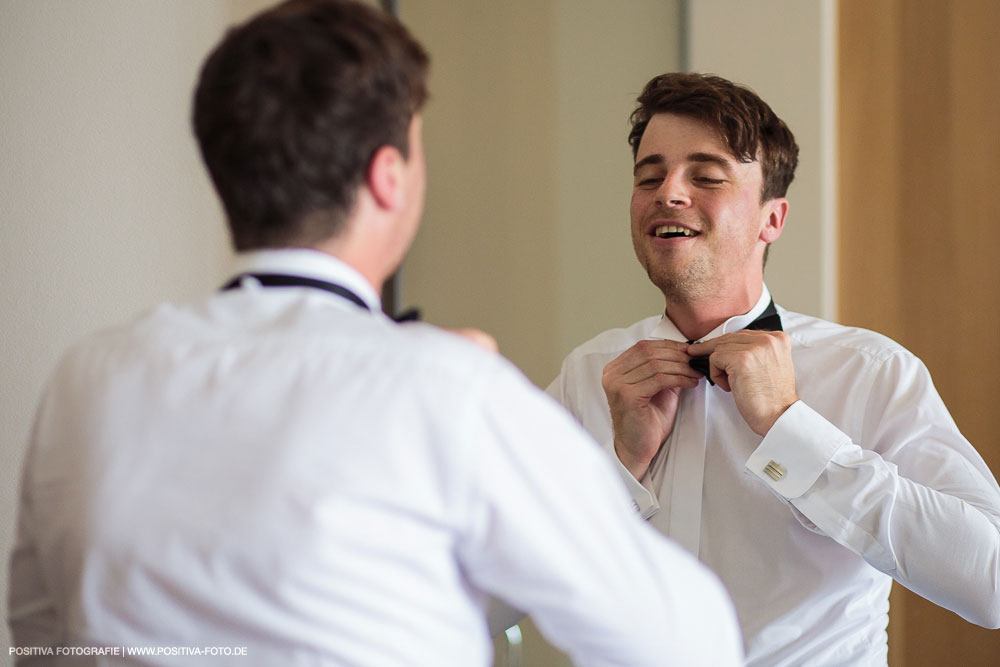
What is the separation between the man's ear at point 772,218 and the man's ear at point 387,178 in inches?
45.3

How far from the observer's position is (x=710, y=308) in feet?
5.89

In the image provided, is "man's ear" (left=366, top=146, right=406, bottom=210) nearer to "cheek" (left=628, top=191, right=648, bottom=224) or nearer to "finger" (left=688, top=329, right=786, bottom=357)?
"finger" (left=688, top=329, right=786, bottom=357)

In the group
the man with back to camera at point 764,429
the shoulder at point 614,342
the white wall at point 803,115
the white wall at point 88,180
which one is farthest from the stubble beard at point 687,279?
the white wall at point 88,180

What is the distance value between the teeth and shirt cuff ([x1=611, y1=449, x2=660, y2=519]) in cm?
46

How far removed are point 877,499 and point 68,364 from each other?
1.17 m

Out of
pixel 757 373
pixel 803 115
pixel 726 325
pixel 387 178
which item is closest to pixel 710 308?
pixel 726 325

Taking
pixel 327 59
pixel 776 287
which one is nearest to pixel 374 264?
pixel 327 59

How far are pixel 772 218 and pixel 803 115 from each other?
1.58 ft

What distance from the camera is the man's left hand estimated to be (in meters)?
1.48

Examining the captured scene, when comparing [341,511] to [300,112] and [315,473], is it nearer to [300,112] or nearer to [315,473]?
[315,473]

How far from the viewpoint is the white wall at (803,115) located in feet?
7.06

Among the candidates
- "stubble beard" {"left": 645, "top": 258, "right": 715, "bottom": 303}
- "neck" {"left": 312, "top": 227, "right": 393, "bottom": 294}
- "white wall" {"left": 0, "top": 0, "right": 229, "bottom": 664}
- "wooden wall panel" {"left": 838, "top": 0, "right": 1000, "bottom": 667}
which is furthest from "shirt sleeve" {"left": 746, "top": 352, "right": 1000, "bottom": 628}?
"white wall" {"left": 0, "top": 0, "right": 229, "bottom": 664}

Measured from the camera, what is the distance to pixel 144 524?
72 centimetres

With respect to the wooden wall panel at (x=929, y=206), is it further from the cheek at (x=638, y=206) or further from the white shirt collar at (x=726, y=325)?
the cheek at (x=638, y=206)
